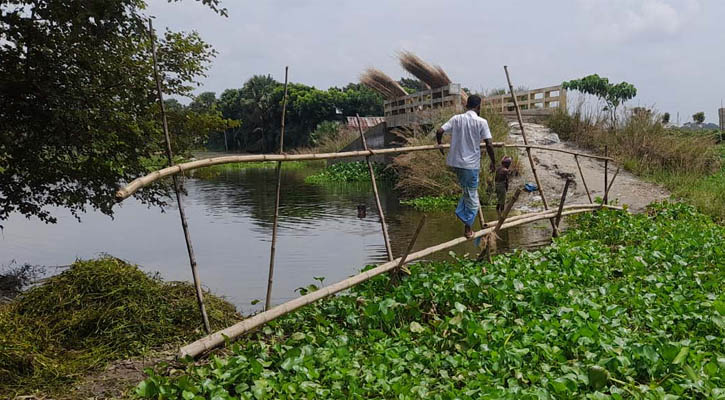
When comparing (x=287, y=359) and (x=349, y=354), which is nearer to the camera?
(x=287, y=359)

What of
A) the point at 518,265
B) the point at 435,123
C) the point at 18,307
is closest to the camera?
the point at 18,307

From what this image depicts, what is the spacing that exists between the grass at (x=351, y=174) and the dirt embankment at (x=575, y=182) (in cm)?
545

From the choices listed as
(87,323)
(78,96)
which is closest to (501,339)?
(87,323)

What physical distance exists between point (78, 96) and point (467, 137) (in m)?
4.47

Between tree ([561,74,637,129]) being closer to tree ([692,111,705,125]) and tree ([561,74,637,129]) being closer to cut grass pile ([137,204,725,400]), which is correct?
tree ([692,111,705,125])

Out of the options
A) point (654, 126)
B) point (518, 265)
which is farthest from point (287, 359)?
point (654, 126)

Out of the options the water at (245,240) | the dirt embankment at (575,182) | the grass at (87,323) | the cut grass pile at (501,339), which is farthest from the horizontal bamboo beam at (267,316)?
the dirt embankment at (575,182)

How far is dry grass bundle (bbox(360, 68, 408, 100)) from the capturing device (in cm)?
2066

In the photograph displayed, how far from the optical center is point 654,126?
15.5 meters

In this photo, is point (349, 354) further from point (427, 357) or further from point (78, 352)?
point (78, 352)

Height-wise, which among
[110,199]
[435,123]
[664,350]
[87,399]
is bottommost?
[87,399]

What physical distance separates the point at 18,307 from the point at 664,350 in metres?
4.67

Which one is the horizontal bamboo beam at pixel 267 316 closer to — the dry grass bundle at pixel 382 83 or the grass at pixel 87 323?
the grass at pixel 87 323

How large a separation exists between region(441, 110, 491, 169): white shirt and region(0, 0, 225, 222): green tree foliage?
3172 millimetres
